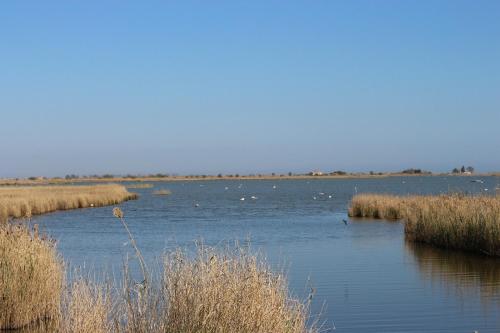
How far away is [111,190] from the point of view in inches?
2628

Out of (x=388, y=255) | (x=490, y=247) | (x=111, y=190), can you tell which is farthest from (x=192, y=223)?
(x=111, y=190)

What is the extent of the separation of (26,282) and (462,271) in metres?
11.0

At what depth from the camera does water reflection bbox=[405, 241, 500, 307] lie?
1474cm

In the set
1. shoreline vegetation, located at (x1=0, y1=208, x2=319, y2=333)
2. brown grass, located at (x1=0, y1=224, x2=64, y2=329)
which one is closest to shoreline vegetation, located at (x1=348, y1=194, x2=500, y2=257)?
brown grass, located at (x1=0, y1=224, x2=64, y2=329)

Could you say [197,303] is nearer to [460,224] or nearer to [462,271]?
[462,271]

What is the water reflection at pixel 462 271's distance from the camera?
48.4 ft

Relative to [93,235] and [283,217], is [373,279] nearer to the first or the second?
[93,235]

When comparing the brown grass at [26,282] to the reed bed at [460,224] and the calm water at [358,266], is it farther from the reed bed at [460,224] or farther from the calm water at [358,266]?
the reed bed at [460,224]

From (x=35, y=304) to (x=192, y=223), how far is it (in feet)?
90.2

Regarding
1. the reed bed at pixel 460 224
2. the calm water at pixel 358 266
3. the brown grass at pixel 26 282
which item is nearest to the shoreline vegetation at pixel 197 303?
the brown grass at pixel 26 282

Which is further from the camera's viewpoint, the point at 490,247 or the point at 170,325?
the point at 490,247

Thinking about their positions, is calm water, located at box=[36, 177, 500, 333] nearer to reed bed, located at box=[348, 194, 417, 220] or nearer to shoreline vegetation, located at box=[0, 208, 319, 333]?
reed bed, located at box=[348, 194, 417, 220]

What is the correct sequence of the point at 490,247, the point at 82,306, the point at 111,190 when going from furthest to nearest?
the point at 111,190 < the point at 490,247 < the point at 82,306

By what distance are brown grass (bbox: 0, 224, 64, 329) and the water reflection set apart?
799 centimetres
